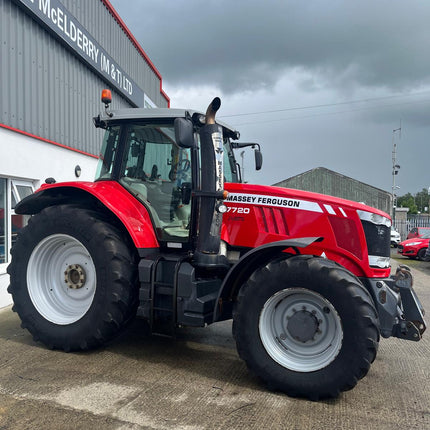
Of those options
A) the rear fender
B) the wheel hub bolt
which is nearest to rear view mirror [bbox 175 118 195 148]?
the rear fender

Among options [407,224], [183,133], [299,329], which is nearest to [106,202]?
[183,133]

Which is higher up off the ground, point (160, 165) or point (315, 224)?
point (160, 165)

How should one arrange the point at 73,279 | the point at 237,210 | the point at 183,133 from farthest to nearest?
the point at 73,279 < the point at 237,210 < the point at 183,133

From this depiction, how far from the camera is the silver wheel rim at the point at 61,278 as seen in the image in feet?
13.9

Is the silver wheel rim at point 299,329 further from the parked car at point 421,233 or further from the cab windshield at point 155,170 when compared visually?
the parked car at point 421,233

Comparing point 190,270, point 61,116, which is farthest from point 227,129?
point 61,116

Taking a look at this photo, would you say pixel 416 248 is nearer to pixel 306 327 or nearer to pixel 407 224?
pixel 407 224

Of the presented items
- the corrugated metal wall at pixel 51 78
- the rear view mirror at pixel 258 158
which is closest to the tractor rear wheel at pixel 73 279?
the rear view mirror at pixel 258 158

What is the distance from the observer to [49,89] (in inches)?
288

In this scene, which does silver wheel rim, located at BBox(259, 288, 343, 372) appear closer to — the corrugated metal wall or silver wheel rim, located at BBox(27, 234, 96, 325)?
silver wheel rim, located at BBox(27, 234, 96, 325)

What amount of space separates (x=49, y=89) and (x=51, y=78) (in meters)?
0.24

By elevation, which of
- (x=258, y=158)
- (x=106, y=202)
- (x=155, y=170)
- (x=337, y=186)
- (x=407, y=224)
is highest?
(x=337, y=186)

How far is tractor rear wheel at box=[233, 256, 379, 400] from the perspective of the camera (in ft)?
9.82

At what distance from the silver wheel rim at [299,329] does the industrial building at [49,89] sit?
4.42m
